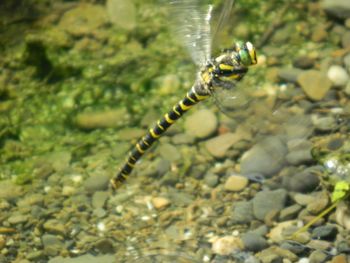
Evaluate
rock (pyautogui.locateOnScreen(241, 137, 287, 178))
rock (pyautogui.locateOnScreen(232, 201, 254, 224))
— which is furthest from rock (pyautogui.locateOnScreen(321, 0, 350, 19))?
rock (pyautogui.locateOnScreen(232, 201, 254, 224))

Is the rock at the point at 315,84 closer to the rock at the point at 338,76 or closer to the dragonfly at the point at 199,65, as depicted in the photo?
the rock at the point at 338,76

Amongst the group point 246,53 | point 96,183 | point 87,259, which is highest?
point 246,53

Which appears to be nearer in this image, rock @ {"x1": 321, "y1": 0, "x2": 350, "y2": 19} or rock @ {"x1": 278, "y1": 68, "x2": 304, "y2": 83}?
rock @ {"x1": 278, "y1": 68, "x2": 304, "y2": 83}

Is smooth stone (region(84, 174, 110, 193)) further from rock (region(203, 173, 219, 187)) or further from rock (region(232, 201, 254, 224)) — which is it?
rock (region(232, 201, 254, 224))

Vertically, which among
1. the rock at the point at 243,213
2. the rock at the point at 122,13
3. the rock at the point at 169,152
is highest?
the rock at the point at 122,13

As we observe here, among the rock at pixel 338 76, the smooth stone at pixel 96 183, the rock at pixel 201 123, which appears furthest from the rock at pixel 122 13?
the rock at pixel 338 76

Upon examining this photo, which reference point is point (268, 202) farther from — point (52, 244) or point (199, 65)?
point (52, 244)

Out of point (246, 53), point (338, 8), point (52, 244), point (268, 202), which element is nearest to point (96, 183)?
point (52, 244)
